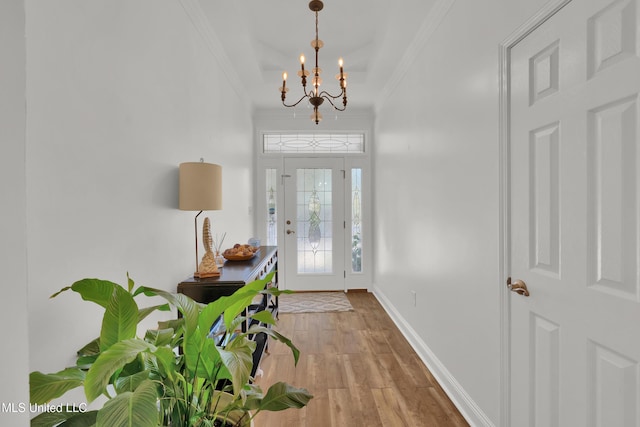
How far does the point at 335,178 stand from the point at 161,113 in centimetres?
317

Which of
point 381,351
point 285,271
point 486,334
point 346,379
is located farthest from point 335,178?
point 486,334

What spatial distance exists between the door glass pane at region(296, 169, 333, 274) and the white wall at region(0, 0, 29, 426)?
426 centimetres

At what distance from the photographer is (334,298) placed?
14.6 ft

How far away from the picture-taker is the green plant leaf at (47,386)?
72cm

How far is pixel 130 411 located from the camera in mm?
605

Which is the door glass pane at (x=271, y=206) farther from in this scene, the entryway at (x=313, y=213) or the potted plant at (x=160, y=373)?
the potted plant at (x=160, y=373)

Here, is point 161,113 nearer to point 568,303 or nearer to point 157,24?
point 157,24

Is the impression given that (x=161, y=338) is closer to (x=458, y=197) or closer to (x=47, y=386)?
(x=47, y=386)

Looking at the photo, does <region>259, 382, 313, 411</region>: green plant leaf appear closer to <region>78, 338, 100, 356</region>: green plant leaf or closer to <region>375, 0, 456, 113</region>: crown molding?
<region>78, 338, 100, 356</region>: green plant leaf

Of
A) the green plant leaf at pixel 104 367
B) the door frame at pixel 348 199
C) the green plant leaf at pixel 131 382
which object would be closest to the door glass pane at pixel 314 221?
the door frame at pixel 348 199

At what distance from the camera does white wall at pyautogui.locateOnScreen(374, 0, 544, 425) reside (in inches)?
65.1

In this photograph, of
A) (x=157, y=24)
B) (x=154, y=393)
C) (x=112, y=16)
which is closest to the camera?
(x=154, y=393)

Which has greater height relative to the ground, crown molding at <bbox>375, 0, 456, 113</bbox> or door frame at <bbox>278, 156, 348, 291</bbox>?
crown molding at <bbox>375, 0, 456, 113</bbox>

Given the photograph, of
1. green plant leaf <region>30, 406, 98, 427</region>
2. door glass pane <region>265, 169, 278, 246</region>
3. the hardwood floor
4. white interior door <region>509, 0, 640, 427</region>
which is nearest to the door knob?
white interior door <region>509, 0, 640, 427</region>
